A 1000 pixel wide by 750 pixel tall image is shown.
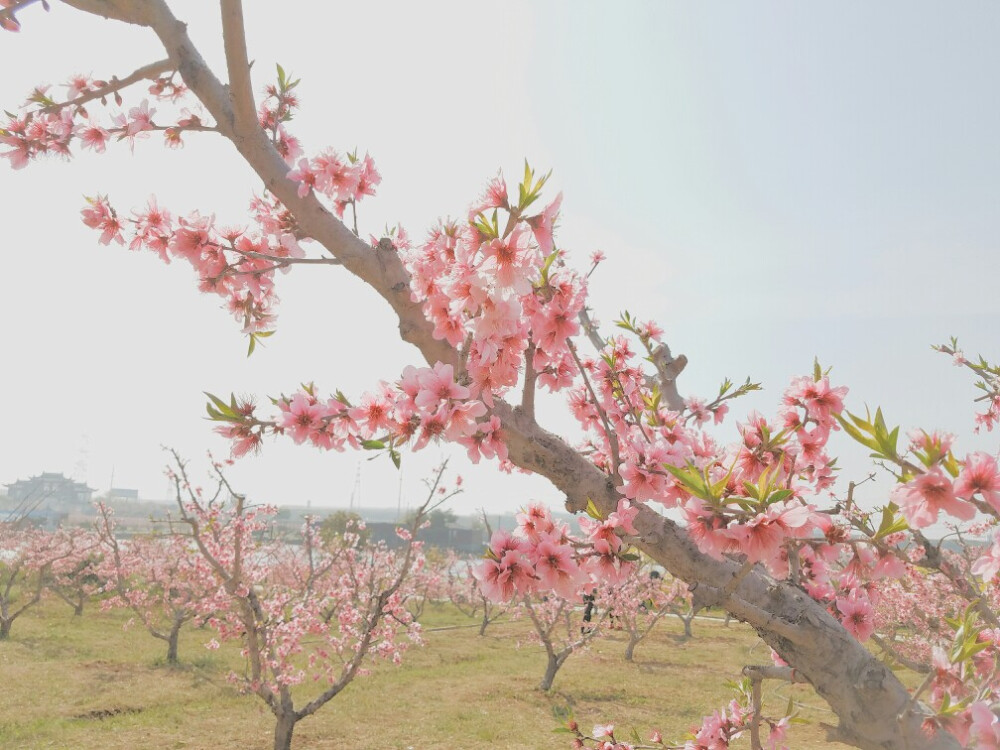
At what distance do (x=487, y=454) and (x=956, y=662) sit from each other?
1501 millimetres

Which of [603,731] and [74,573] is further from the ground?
[603,731]

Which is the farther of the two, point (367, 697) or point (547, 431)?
point (367, 697)

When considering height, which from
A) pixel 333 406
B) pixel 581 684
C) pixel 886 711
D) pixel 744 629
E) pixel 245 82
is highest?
pixel 245 82

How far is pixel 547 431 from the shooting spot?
6.29ft

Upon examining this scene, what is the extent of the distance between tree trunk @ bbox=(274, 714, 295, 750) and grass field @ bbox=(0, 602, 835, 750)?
111 centimetres

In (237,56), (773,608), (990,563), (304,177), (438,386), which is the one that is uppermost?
(237,56)

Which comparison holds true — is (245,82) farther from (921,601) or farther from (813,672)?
(921,601)

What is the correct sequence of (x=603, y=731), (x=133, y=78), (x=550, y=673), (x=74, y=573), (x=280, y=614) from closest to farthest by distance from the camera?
(x=133, y=78)
(x=603, y=731)
(x=280, y=614)
(x=550, y=673)
(x=74, y=573)

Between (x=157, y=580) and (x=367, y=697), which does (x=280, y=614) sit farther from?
(x=157, y=580)

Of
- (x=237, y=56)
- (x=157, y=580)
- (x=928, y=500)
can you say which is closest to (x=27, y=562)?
(x=157, y=580)

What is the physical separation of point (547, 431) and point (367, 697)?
33.0 ft

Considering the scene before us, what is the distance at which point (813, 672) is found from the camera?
1.85 meters

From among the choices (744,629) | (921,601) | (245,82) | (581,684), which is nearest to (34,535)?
(581,684)

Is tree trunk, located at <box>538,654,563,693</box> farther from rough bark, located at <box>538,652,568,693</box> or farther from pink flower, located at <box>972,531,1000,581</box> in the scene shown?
pink flower, located at <box>972,531,1000,581</box>
